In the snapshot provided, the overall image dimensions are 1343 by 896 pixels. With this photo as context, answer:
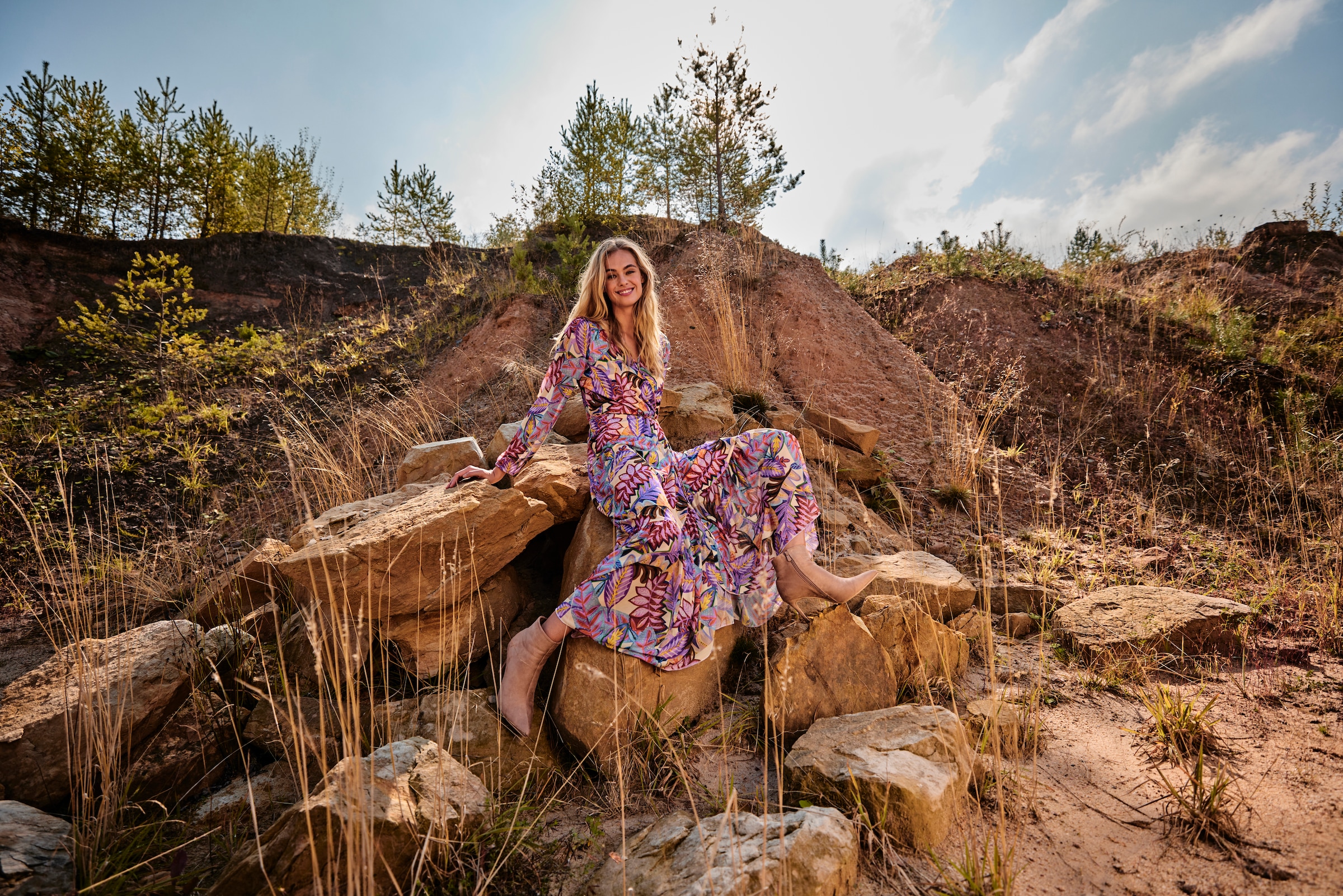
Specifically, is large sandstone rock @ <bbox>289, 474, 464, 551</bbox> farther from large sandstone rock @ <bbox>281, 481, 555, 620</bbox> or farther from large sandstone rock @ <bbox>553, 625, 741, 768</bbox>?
large sandstone rock @ <bbox>553, 625, 741, 768</bbox>

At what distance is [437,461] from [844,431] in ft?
8.90

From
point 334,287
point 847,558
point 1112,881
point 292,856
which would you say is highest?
point 334,287

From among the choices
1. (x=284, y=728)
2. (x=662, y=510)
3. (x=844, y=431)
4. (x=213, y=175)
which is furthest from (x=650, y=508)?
(x=213, y=175)

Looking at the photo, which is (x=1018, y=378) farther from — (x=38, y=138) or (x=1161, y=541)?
(x=38, y=138)

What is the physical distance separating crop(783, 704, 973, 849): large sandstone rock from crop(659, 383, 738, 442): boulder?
187cm

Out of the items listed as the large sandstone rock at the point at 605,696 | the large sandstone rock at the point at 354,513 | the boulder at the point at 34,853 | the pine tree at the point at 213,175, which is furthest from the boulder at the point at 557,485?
the pine tree at the point at 213,175

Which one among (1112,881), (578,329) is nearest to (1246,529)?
(1112,881)

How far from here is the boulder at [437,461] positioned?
3.08 meters

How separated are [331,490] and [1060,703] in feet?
13.1

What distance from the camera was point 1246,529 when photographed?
382 cm

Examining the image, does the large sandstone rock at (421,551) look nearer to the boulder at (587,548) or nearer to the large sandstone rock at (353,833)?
the boulder at (587,548)

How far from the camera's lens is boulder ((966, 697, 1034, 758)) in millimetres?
1853

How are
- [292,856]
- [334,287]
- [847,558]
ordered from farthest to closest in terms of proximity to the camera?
[334,287] < [847,558] < [292,856]

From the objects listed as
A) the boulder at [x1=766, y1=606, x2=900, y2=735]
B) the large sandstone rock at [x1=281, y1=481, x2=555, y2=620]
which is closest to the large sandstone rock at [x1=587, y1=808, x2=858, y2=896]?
the boulder at [x1=766, y1=606, x2=900, y2=735]
